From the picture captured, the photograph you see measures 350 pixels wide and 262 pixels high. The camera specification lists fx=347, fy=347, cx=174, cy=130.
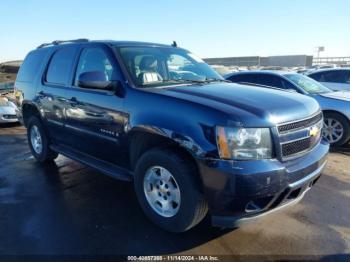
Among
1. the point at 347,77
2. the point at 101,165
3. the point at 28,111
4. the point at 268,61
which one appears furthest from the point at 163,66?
the point at 268,61

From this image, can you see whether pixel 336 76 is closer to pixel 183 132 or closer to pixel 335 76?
pixel 335 76

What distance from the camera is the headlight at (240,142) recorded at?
2877mm

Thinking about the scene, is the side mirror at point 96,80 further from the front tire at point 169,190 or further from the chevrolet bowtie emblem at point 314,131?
the chevrolet bowtie emblem at point 314,131

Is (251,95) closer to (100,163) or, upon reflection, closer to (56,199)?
(100,163)

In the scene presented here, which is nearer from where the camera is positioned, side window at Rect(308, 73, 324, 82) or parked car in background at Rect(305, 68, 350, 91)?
parked car in background at Rect(305, 68, 350, 91)

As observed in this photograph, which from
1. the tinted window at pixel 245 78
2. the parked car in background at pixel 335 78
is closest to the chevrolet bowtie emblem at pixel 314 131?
the tinted window at pixel 245 78

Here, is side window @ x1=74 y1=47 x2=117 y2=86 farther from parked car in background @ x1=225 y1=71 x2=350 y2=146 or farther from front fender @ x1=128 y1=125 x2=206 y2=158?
parked car in background @ x1=225 y1=71 x2=350 y2=146

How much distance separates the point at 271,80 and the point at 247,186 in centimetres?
591

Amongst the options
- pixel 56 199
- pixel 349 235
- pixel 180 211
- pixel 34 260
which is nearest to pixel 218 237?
pixel 180 211

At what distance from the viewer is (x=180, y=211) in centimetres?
327

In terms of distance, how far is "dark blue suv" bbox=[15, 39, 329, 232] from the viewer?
2896 millimetres

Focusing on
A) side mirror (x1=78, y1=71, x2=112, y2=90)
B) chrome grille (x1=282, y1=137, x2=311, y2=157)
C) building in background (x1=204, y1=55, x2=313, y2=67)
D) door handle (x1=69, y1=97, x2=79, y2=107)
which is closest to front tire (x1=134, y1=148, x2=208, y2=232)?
chrome grille (x1=282, y1=137, x2=311, y2=157)

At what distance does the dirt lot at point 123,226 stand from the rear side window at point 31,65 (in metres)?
1.79

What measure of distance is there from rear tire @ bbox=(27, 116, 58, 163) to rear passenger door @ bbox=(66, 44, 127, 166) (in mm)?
1099
